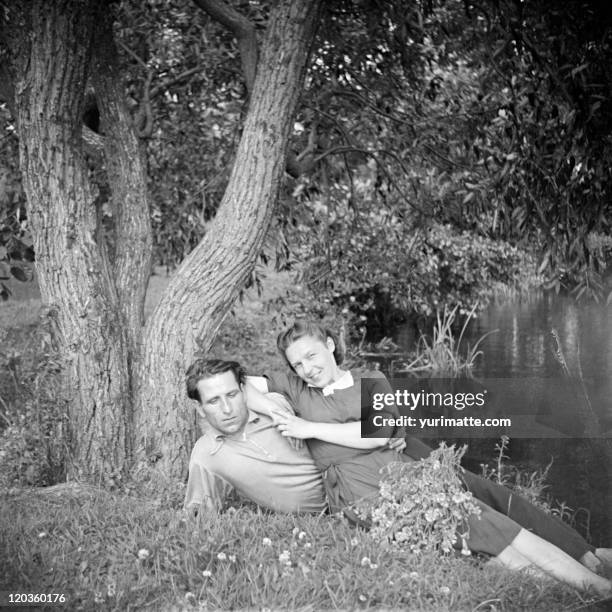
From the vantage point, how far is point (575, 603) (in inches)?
119

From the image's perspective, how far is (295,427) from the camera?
3.42 m

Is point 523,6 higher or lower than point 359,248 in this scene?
higher

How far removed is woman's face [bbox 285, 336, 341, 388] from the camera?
3.46 metres

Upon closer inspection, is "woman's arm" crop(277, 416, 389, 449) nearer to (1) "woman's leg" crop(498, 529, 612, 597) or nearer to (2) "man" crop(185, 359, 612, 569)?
(2) "man" crop(185, 359, 612, 569)

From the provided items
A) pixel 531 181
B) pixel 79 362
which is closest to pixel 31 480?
pixel 79 362

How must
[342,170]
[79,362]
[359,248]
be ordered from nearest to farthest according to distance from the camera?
[79,362], [342,170], [359,248]

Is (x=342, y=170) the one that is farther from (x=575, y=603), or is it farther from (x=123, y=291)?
(x=575, y=603)

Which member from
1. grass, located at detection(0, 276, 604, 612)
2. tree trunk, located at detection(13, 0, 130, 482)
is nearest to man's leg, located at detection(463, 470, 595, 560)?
grass, located at detection(0, 276, 604, 612)

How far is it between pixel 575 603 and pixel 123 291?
2917mm

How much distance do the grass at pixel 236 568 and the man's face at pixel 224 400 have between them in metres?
0.41

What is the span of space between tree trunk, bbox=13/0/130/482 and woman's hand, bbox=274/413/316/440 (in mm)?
1159

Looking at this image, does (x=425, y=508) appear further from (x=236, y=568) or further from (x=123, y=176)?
(x=123, y=176)

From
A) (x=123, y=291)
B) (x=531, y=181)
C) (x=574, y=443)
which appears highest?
(x=531, y=181)

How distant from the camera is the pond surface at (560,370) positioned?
5.86m
